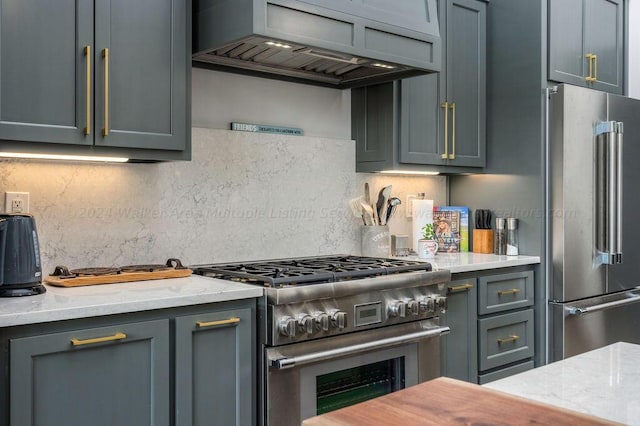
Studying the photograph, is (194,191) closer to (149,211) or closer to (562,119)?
(149,211)

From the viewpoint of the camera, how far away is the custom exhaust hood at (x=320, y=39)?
94.7 inches

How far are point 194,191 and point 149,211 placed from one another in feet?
0.75

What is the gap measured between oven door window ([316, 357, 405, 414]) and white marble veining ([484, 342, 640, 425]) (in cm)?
121

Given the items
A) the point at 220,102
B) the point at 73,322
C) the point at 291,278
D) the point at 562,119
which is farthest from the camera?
the point at 562,119

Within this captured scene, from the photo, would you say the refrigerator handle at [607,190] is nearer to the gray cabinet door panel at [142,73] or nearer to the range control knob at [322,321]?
the range control knob at [322,321]

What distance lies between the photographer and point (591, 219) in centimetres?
346

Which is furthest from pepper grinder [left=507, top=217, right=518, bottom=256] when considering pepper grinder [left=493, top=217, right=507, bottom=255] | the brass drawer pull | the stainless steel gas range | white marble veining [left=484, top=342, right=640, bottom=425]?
white marble veining [left=484, top=342, right=640, bottom=425]

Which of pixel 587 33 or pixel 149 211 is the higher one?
pixel 587 33

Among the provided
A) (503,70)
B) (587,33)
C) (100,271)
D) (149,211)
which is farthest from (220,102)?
(587,33)

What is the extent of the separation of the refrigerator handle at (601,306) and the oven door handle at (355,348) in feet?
2.99

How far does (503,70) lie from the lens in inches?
142

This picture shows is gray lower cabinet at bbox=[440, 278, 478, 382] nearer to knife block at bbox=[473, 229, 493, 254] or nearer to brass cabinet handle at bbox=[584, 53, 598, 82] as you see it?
knife block at bbox=[473, 229, 493, 254]

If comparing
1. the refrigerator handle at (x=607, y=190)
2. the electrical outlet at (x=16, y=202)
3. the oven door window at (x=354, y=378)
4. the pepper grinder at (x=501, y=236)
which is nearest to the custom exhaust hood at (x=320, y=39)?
the electrical outlet at (x=16, y=202)

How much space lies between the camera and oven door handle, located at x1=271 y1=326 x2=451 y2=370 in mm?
2174
